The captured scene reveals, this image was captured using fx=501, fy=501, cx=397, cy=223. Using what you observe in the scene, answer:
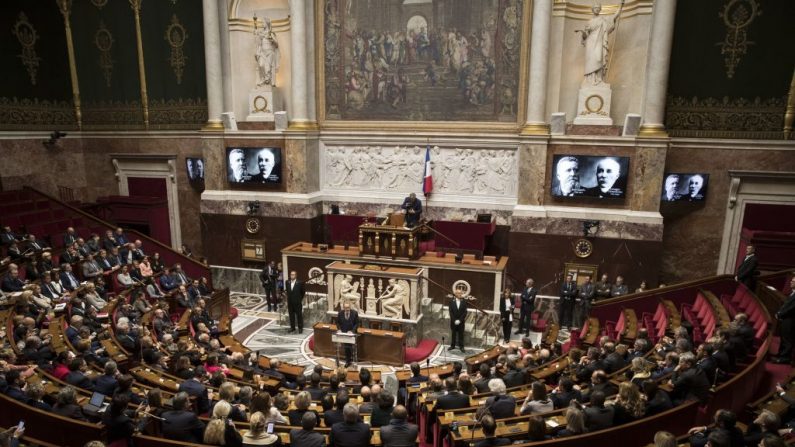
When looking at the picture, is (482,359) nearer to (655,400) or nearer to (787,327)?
(655,400)

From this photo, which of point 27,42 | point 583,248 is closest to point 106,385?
point 583,248

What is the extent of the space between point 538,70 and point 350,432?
39.1ft

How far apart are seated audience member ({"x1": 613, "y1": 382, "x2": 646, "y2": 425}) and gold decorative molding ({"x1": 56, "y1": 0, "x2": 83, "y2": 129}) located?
66.9 feet

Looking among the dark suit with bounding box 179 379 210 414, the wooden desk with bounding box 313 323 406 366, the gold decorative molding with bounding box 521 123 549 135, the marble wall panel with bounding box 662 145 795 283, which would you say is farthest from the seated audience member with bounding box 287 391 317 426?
the marble wall panel with bounding box 662 145 795 283

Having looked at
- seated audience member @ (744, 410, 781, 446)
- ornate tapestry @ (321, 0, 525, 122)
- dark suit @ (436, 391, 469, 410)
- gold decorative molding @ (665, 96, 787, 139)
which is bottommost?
dark suit @ (436, 391, 469, 410)

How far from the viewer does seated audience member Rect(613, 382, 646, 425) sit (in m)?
5.63

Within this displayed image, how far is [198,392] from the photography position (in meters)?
6.68

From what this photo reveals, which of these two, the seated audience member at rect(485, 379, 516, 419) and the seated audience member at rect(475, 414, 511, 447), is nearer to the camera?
the seated audience member at rect(475, 414, 511, 447)

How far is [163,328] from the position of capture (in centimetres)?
1025

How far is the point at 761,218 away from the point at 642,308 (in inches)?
180

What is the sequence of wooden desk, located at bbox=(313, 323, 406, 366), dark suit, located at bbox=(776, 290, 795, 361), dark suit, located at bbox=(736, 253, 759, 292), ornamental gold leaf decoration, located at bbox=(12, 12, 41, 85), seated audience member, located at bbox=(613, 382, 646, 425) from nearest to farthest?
seated audience member, located at bbox=(613, 382, 646, 425) → dark suit, located at bbox=(776, 290, 795, 361) → dark suit, located at bbox=(736, 253, 759, 292) → wooden desk, located at bbox=(313, 323, 406, 366) → ornamental gold leaf decoration, located at bbox=(12, 12, 41, 85)

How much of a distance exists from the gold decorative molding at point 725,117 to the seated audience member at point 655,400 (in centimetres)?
1008

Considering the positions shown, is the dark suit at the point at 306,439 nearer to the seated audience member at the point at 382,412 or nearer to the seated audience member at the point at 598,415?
the seated audience member at the point at 382,412

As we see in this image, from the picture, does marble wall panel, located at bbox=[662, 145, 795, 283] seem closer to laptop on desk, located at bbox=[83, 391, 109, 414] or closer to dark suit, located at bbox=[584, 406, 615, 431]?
dark suit, located at bbox=[584, 406, 615, 431]
